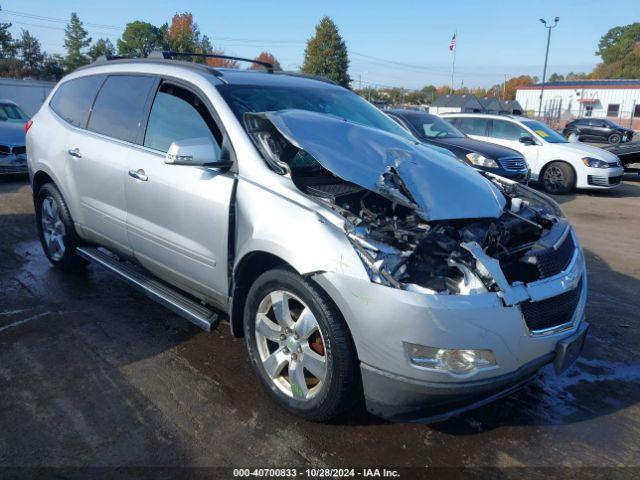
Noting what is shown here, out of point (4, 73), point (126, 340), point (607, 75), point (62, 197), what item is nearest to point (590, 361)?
point (126, 340)

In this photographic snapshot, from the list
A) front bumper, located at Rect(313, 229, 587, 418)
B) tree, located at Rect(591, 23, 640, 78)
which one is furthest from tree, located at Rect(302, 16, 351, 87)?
front bumper, located at Rect(313, 229, 587, 418)

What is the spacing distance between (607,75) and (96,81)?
4157 inches

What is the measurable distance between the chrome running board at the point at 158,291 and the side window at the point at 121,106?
1038mm

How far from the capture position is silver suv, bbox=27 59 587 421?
7.84 ft

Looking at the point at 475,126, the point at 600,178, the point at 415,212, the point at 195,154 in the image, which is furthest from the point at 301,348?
the point at 475,126

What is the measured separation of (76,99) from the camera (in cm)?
473

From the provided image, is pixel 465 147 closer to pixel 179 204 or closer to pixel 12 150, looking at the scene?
pixel 179 204

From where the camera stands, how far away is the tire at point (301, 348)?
100 inches

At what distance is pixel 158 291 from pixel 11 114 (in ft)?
33.9

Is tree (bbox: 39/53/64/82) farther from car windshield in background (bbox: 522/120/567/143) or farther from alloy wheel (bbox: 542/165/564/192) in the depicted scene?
alloy wheel (bbox: 542/165/564/192)

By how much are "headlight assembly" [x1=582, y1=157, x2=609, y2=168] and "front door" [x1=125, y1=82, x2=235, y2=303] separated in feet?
32.7

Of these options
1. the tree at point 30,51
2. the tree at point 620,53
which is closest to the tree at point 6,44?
the tree at point 30,51

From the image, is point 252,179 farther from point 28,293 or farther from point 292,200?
point 28,293

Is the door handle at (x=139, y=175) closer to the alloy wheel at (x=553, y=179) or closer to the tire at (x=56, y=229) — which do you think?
the tire at (x=56, y=229)
